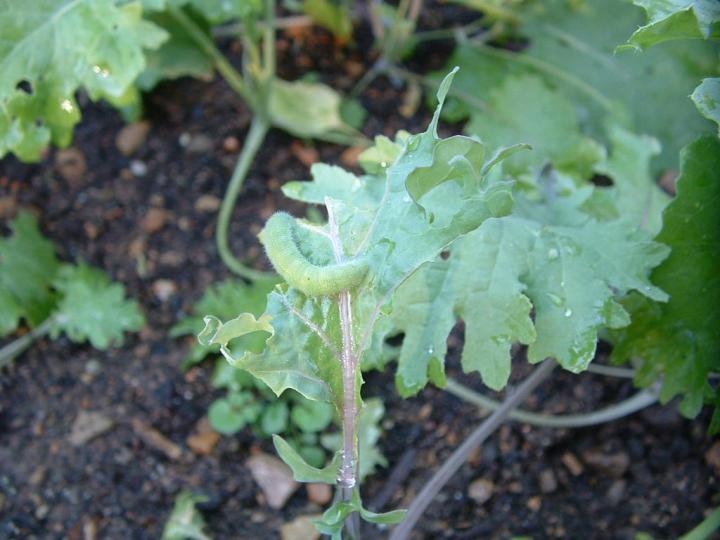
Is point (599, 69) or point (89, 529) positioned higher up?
point (599, 69)

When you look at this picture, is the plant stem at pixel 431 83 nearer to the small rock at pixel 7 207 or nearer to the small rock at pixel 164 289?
the small rock at pixel 164 289

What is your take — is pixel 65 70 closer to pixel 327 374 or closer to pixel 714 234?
pixel 327 374

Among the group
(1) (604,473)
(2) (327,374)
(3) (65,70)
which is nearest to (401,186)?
(2) (327,374)

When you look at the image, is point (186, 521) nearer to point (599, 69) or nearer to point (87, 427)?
point (87, 427)

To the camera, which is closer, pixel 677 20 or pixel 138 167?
pixel 677 20

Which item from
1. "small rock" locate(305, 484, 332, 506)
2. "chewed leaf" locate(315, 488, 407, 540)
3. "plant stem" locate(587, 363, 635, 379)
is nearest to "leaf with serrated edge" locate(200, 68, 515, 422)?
"chewed leaf" locate(315, 488, 407, 540)

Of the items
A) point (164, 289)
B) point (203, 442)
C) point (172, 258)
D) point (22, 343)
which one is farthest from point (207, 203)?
point (203, 442)

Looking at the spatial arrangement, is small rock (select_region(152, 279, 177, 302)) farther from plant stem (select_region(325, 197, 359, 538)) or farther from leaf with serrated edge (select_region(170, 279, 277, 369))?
plant stem (select_region(325, 197, 359, 538))
